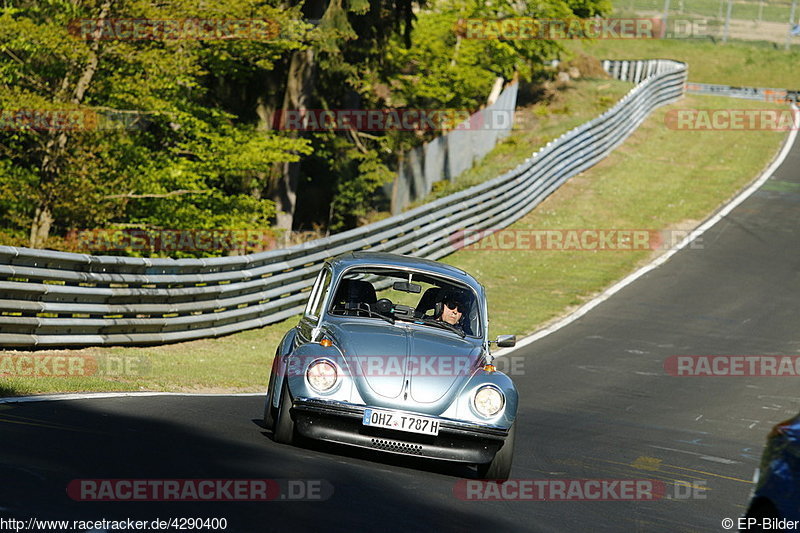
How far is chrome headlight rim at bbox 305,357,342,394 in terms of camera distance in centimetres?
853

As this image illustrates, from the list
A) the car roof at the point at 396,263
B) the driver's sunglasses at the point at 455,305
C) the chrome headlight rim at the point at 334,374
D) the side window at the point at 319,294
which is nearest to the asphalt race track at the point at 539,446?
the chrome headlight rim at the point at 334,374

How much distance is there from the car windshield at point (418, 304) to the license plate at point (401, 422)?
58.7 inches

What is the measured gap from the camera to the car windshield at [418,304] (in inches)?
393

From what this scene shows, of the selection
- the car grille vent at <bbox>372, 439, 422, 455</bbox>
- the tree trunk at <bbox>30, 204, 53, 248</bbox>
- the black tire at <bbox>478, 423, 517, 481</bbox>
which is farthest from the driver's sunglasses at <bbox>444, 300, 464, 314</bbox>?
the tree trunk at <bbox>30, 204, 53, 248</bbox>

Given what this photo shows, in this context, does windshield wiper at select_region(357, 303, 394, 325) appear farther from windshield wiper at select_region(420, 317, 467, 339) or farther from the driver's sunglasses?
the driver's sunglasses

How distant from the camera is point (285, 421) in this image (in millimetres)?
8773

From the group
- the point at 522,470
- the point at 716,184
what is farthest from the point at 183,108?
the point at 522,470

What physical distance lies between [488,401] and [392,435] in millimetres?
806

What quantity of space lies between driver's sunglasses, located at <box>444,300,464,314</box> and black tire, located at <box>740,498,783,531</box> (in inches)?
188

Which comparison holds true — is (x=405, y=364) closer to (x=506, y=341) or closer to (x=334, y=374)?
(x=334, y=374)

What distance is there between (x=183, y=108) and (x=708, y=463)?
1819 cm

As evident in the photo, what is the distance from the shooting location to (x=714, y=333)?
18.7 meters

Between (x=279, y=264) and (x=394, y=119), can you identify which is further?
(x=394, y=119)

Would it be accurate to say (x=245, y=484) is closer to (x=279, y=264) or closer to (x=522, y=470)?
(x=522, y=470)
